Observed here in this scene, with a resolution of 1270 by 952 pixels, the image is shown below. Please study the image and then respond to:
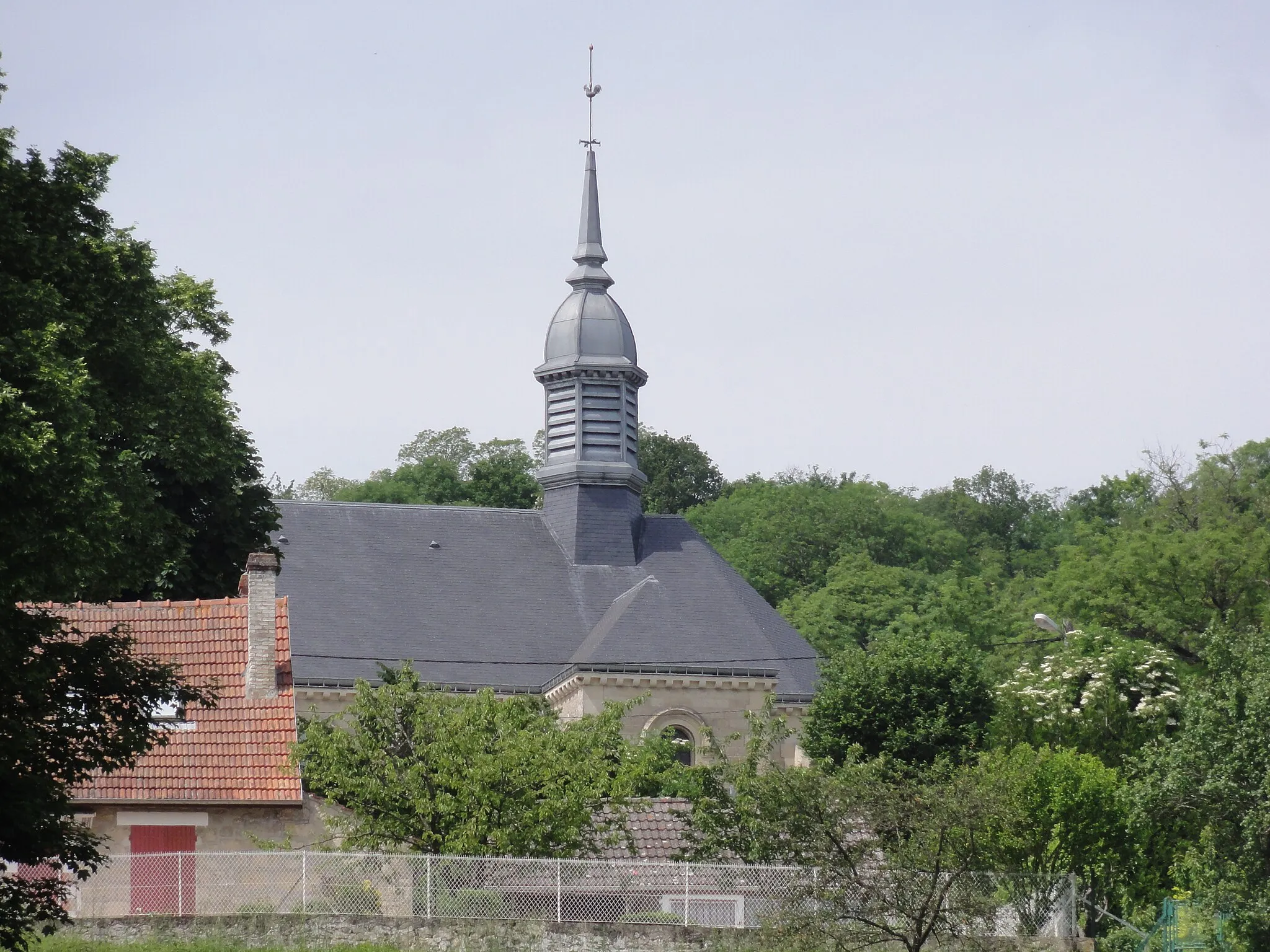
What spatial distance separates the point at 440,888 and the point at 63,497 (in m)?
7.51

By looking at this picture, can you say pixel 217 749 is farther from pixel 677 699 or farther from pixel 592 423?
pixel 592 423

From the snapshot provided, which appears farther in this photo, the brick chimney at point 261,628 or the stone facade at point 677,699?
the stone facade at point 677,699

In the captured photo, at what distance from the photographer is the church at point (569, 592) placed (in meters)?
47.2

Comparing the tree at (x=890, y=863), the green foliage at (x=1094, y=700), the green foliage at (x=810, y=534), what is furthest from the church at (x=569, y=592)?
the green foliage at (x=810, y=534)

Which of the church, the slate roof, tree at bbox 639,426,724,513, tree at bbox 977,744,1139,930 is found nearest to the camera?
tree at bbox 977,744,1139,930

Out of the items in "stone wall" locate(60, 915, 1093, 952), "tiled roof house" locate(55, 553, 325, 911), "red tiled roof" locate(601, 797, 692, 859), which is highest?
"tiled roof house" locate(55, 553, 325, 911)

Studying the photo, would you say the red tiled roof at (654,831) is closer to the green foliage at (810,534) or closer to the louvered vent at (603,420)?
the louvered vent at (603,420)

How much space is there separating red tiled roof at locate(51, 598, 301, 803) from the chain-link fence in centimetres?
211

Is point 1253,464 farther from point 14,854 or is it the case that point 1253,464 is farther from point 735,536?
point 14,854

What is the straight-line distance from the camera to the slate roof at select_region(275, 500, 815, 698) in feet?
157

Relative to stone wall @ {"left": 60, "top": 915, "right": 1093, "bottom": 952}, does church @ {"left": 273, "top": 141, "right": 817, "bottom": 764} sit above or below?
above

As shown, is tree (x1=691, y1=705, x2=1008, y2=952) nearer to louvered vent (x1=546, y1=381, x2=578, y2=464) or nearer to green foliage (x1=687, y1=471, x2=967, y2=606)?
louvered vent (x1=546, y1=381, x2=578, y2=464)

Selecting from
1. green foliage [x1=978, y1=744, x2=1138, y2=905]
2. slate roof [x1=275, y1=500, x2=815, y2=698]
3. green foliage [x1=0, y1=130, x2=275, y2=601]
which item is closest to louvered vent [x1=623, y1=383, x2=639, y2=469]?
slate roof [x1=275, y1=500, x2=815, y2=698]

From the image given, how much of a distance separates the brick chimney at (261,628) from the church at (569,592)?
52.3ft
